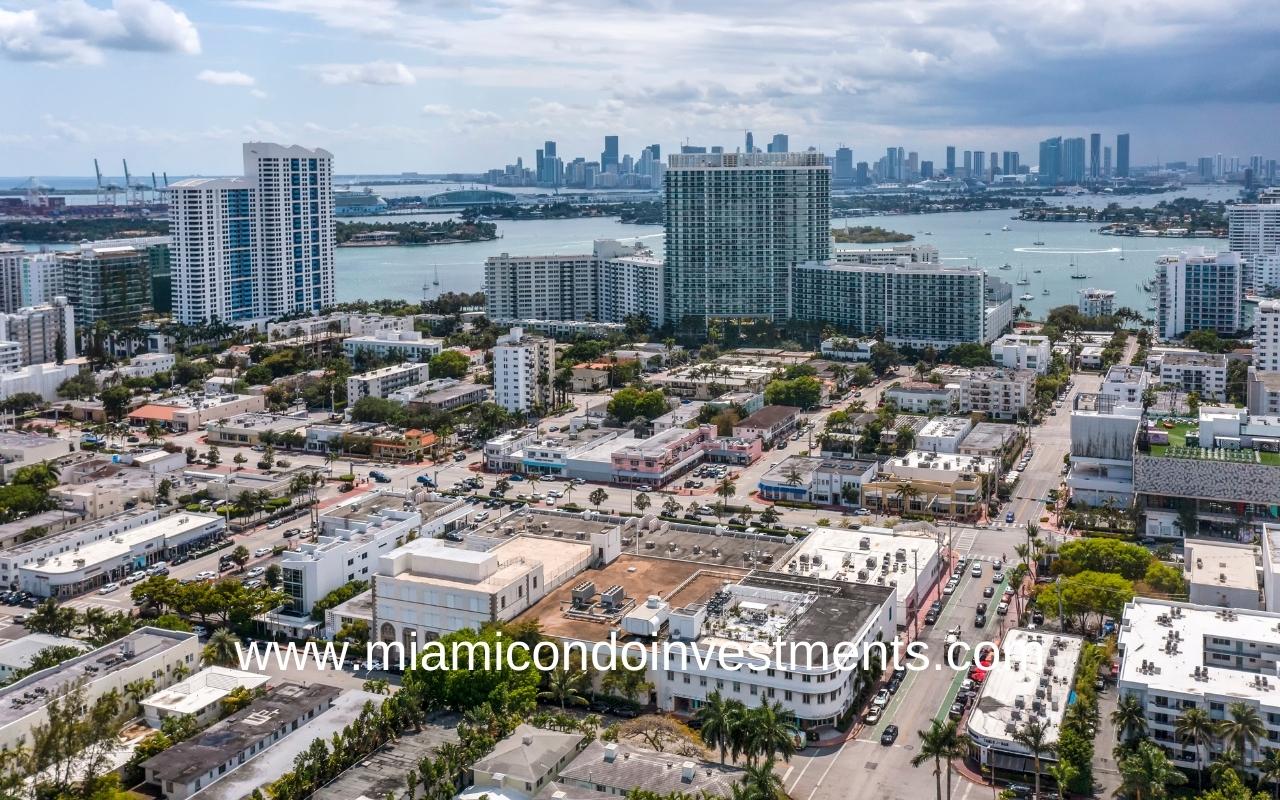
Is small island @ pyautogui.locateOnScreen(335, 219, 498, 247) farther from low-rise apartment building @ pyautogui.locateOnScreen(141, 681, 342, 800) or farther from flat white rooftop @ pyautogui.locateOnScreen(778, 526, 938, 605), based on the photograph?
low-rise apartment building @ pyautogui.locateOnScreen(141, 681, 342, 800)

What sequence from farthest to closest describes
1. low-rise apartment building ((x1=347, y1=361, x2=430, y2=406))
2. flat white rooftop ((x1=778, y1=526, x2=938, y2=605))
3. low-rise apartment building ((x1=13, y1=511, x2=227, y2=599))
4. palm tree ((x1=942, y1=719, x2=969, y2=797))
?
low-rise apartment building ((x1=347, y1=361, x2=430, y2=406)) < low-rise apartment building ((x1=13, y1=511, x2=227, y2=599)) < flat white rooftop ((x1=778, y1=526, x2=938, y2=605)) < palm tree ((x1=942, y1=719, x2=969, y2=797))

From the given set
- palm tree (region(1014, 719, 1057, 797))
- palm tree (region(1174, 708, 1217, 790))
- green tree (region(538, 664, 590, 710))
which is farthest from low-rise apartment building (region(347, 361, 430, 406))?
palm tree (region(1174, 708, 1217, 790))

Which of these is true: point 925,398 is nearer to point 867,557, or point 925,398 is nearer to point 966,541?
point 966,541

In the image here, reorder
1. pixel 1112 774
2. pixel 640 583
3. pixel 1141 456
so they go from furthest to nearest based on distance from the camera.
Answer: pixel 1141 456, pixel 640 583, pixel 1112 774

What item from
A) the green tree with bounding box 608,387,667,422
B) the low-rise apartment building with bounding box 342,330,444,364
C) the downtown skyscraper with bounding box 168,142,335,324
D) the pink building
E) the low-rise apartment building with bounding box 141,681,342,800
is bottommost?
the low-rise apartment building with bounding box 141,681,342,800

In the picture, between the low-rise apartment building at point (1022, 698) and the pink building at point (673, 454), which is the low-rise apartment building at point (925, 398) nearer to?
the pink building at point (673, 454)

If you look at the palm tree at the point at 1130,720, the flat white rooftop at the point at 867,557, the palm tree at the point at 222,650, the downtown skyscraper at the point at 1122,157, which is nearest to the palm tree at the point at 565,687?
the flat white rooftop at the point at 867,557

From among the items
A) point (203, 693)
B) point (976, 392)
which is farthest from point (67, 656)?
point (976, 392)

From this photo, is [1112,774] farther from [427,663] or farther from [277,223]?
[277,223]
